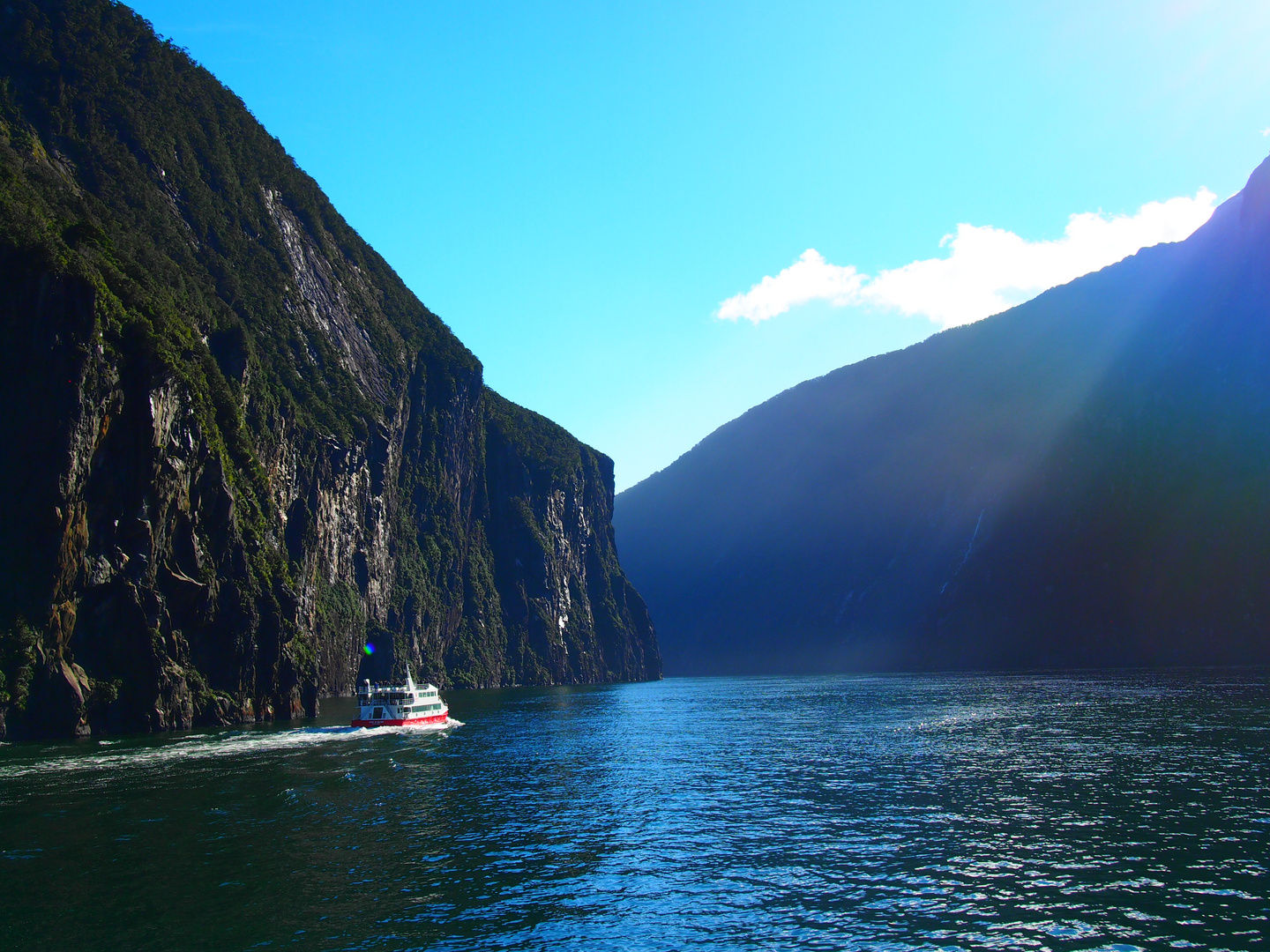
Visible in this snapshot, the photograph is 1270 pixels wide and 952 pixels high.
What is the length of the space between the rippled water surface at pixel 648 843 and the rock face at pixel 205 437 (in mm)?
11695

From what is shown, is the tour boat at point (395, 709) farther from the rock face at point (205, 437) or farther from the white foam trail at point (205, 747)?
the rock face at point (205, 437)

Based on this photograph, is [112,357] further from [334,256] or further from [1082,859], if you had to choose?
[334,256]

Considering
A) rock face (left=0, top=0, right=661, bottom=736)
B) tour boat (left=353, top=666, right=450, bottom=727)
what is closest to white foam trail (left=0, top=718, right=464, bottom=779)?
tour boat (left=353, top=666, right=450, bottom=727)

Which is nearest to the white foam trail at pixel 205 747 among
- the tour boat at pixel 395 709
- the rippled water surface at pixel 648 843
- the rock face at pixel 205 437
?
the rippled water surface at pixel 648 843

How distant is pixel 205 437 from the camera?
Answer: 78.5 m

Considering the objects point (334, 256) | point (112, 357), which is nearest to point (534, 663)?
point (334, 256)

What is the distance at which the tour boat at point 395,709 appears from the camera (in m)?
74.2

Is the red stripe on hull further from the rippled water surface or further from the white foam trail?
the rippled water surface

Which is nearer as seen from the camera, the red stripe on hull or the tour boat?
the red stripe on hull

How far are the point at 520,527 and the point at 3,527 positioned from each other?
450 feet

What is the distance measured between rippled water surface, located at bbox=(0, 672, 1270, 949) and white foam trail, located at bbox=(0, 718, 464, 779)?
0.44 m

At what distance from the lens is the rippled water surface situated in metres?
23.0

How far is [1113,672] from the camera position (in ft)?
480

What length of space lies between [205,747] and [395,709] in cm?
2032
